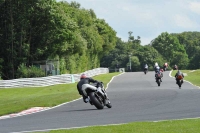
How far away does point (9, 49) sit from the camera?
55719 mm

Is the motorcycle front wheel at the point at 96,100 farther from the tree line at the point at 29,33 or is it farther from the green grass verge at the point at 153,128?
the tree line at the point at 29,33

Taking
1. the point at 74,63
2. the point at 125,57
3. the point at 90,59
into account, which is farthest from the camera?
the point at 125,57

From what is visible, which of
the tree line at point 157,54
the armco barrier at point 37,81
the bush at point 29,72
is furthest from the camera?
the tree line at point 157,54

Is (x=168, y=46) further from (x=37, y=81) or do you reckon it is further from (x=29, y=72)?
(x=37, y=81)

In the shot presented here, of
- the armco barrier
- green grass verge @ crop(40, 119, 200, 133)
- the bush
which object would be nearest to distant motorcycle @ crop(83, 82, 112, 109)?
green grass verge @ crop(40, 119, 200, 133)

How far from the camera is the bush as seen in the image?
173 ft

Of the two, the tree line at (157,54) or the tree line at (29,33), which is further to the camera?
the tree line at (157,54)

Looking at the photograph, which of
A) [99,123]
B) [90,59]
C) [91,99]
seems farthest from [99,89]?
[90,59]

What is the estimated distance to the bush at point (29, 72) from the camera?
52844mm

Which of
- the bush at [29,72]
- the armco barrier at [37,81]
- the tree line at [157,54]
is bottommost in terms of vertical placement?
the armco barrier at [37,81]

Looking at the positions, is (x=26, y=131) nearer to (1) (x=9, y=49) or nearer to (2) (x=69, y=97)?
(2) (x=69, y=97)

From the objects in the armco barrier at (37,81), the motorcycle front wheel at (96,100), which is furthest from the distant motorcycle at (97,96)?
the armco barrier at (37,81)

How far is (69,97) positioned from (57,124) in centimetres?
1294

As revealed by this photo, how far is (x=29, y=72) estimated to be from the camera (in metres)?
53.0
